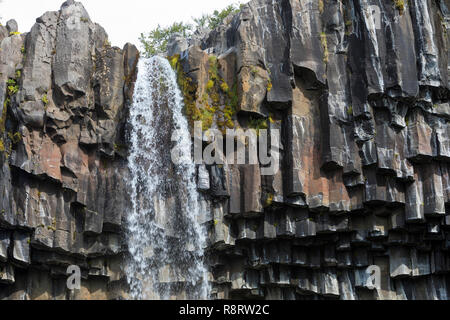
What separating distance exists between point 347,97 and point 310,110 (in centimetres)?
126

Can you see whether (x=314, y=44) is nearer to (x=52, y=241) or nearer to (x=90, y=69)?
(x=90, y=69)

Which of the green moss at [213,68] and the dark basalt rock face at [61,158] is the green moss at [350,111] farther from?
the dark basalt rock face at [61,158]

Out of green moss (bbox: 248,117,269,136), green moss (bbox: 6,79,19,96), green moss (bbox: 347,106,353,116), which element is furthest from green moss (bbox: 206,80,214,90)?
green moss (bbox: 6,79,19,96)

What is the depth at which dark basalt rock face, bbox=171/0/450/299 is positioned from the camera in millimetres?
18662

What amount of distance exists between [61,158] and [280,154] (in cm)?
701

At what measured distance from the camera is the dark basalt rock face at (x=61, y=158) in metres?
18.5

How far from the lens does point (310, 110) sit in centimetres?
1967

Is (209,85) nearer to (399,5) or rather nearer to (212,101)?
(212,101)

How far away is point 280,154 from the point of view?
63.4 ft

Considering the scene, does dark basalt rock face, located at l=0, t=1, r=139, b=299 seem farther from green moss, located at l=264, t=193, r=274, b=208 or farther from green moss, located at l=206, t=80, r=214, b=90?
green moss, located at l=264, t=193, r=274, b=208

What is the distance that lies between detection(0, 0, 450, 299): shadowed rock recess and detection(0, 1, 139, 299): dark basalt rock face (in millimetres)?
47
